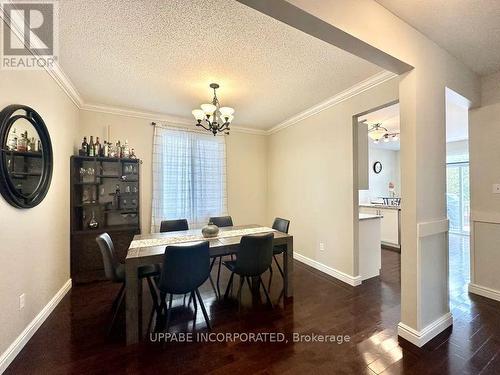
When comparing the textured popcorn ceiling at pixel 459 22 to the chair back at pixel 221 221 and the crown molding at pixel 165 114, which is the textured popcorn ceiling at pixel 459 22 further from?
the chair back at pixel 221 221

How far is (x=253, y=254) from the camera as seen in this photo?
227cm

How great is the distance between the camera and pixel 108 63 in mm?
2383

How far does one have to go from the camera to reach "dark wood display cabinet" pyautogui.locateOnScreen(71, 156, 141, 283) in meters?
3.07

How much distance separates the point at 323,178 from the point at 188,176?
96.4 inches

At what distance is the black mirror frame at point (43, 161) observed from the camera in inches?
66.0

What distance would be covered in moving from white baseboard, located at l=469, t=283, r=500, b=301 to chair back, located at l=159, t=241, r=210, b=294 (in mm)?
3323

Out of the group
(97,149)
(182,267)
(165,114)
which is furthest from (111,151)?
(182,267)

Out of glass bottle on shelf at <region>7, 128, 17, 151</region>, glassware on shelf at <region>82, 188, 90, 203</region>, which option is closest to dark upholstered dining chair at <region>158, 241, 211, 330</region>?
glass bottle on shelf at <region>7, 128, 17, 151</region>

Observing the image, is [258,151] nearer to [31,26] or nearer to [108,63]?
[108,63]

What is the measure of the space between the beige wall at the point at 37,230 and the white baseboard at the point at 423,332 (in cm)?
314

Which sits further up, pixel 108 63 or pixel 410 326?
pixel 108 63

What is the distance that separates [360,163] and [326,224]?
1.05 meters

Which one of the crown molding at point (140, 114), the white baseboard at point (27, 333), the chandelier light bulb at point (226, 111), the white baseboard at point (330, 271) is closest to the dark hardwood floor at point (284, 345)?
the white baseboard at point (27, 333)

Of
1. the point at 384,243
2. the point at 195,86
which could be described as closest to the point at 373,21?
the point at 195,86
